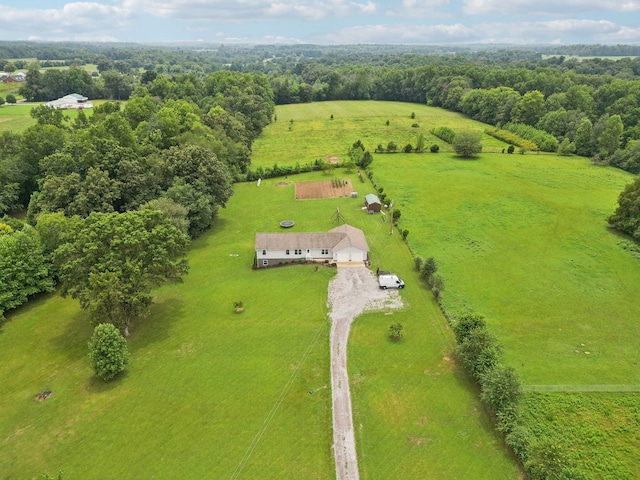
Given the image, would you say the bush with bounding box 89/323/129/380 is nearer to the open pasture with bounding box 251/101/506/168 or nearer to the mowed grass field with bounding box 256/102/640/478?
the mowed grass field with bounding box 256/102/640/478

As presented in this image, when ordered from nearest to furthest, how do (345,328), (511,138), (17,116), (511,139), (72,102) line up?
(345,328) → (511,139) → (511,138) → (17,116) → (72,102)

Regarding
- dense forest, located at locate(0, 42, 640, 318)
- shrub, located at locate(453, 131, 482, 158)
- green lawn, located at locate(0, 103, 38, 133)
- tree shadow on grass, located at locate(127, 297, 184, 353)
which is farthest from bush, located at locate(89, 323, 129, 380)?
green lawn, located at locate(0, 103, 38, 133)

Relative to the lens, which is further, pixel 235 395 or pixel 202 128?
pixel 202 128

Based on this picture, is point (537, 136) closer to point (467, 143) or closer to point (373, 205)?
point (467, 143)

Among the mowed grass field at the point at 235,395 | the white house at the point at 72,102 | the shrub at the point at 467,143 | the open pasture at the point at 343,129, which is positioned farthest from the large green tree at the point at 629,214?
the white house at the point at 72,102

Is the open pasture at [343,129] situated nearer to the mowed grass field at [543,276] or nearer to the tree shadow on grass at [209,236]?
the mowed grass field at [543,276]

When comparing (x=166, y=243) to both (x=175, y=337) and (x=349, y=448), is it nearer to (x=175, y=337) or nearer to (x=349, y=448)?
(x=175, y=337)

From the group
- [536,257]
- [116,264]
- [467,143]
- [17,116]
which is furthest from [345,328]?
[17,116]
